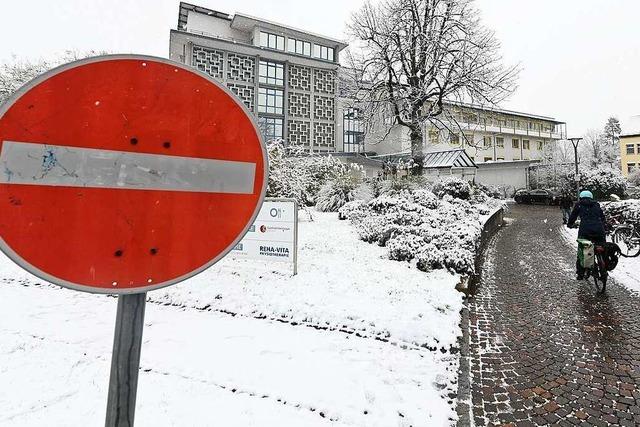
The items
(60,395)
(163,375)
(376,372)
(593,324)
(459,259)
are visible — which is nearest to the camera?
(60,395)

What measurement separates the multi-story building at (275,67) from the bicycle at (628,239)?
32688 mm

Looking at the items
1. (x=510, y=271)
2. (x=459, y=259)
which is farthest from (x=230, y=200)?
(x=510, y=271)

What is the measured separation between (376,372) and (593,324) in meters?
3.87

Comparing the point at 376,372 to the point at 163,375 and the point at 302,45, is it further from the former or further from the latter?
the point at 302,45

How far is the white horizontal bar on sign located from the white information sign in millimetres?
5713

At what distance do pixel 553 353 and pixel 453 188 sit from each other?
1523cm

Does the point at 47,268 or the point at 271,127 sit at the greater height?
the point at 271,127

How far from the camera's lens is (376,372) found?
351 centimetres

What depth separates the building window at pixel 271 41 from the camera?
4116 cm

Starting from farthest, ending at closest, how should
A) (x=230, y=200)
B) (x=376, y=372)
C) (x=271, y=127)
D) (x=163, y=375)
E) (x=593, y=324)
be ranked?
(x=271, y=127), (x=593, y=324), (x=376, y=372), (x=163, y=375), (x=230, y=200)

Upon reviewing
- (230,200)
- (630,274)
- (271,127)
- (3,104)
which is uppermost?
(271,127)

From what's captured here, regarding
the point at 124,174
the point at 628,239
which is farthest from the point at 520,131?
the point at 124,174

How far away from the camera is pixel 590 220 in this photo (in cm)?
704

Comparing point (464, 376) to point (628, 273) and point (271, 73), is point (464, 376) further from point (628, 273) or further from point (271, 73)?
point (271, 73)
